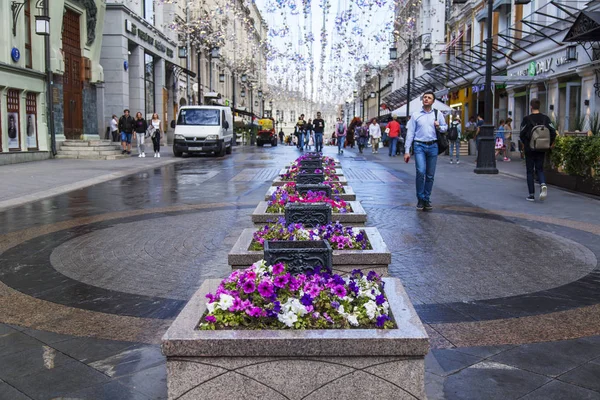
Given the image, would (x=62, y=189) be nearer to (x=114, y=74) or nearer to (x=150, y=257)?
(x=150, y=257)

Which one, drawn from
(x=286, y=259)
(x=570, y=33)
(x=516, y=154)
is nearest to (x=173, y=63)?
(x=516, y=154)

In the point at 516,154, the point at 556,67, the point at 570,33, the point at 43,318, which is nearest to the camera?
the point at 43,318

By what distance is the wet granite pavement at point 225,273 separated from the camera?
369 cm

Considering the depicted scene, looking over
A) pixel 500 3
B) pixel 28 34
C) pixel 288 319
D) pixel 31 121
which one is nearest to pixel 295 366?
pixel 288 319

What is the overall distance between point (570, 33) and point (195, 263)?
17.5 meters

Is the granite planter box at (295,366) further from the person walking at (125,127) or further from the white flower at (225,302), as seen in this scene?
the person walking at (125,127)

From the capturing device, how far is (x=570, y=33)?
66.7ft

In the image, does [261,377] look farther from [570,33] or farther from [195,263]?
[570,33]

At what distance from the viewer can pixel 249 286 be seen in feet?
10.7

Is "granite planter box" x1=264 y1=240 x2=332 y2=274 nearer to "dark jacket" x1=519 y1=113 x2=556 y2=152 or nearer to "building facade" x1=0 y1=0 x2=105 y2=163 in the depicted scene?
"dark jacket" x1=519 y1=113 x2=556 y2=152

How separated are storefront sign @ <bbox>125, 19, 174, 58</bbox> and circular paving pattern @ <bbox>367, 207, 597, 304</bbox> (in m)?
27.5

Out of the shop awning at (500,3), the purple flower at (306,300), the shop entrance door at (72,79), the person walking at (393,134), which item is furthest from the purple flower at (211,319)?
the shop awning at (500,3)

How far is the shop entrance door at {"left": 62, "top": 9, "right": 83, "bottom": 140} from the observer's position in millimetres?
27850

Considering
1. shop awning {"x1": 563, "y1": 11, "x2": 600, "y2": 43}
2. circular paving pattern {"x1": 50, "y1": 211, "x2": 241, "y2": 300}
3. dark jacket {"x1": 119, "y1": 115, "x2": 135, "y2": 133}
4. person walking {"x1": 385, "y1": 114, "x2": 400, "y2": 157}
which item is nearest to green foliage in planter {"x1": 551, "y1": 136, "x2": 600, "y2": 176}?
shop awning {"x1": 563, "y1": 11, "x2": 600, "y2": 43}
